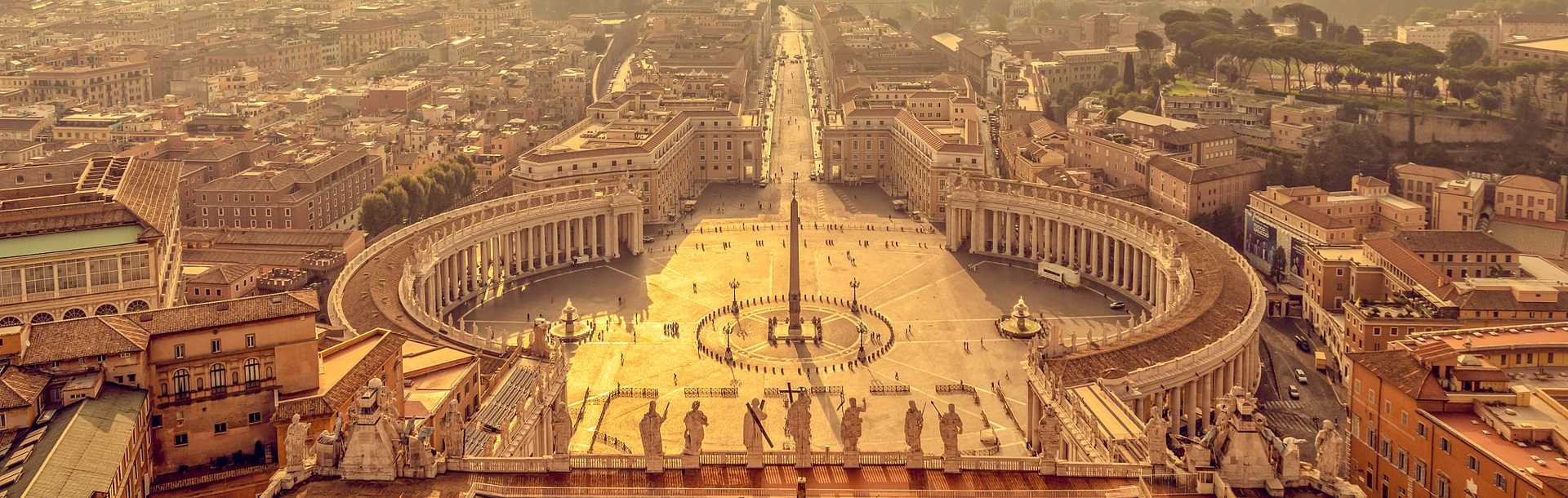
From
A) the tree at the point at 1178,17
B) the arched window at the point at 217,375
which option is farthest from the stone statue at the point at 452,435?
the tree at the point at 1178,17

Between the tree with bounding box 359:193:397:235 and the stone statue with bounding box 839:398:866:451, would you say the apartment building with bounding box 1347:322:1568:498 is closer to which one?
the stone statue with bounding box 839:398:866:451

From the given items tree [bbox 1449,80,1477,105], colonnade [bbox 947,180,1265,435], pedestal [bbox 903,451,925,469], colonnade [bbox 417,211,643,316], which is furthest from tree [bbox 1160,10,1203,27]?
pedestal [bbox 903,451,925,469]

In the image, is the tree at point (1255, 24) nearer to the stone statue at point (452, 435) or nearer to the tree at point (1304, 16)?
the tree at point (1304, 16)

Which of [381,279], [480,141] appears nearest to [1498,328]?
[381,279]

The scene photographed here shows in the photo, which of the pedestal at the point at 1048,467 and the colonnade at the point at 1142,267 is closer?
the pedestal at the point at 1048,467

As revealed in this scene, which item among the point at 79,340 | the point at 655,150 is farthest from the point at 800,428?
the point at 655,150
